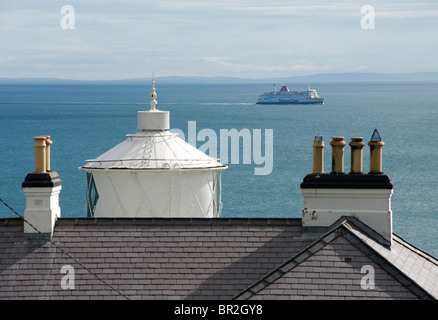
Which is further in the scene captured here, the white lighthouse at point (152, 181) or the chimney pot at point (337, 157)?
the white lighthouse at point (152, 181)

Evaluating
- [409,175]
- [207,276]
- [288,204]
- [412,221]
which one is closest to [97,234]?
[207,276]

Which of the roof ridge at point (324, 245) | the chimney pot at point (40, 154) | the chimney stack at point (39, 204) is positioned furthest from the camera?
the chimney pot at point (40, 154)

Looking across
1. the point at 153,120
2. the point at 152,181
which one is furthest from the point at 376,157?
the point at 153,120

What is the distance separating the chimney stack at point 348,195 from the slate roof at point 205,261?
220 millimetres

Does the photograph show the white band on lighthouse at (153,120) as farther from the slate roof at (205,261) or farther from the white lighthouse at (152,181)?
the slate roof at (205,261)

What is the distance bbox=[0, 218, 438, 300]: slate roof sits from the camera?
51.4ft

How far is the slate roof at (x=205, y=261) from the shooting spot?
15.7 m

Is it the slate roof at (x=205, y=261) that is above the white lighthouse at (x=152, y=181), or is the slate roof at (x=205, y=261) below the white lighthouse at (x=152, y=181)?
below

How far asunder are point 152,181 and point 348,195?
4.56 m

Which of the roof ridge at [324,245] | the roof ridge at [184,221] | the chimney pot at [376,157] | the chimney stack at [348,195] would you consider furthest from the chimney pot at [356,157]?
the roof ridge at [184,221]

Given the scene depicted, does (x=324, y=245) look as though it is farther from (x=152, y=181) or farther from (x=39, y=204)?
(x=39, y=204)

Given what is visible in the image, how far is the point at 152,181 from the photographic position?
20.1 meters

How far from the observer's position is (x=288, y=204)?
87.9 m
